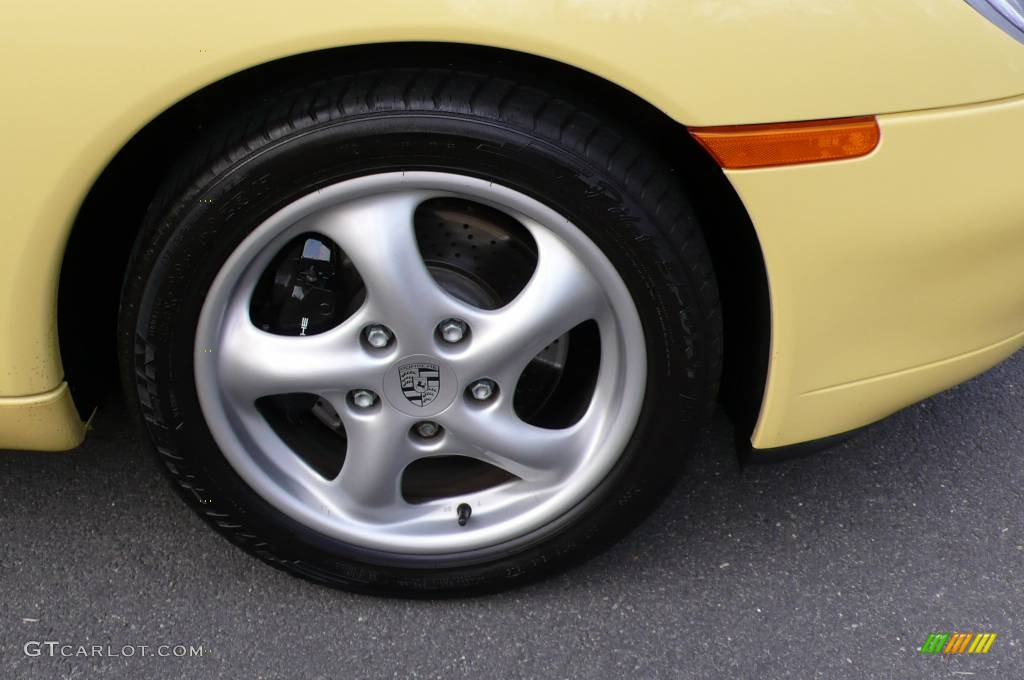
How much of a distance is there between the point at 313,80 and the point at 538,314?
490mm

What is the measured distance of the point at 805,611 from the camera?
162 cm

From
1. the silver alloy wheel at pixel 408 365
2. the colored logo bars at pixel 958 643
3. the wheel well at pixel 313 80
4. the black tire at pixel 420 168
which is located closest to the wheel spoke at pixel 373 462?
the silver alloy wheel at pixel 408 365

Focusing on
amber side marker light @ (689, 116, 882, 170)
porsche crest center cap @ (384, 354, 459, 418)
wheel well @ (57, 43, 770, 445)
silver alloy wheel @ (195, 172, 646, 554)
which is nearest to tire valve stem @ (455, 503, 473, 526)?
silver alloy wheel @ (195, 172, 646, 554)

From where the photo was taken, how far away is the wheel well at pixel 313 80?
1.27m

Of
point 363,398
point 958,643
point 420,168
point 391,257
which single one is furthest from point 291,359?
point 958,643

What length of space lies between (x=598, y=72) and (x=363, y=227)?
421 mm

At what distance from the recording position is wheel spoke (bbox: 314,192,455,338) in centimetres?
131

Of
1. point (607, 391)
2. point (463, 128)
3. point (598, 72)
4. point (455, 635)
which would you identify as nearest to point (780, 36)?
point (598, 72)

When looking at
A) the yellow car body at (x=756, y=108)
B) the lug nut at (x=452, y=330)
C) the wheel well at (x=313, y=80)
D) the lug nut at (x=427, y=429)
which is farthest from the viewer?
the lug nut at (x=427, y=429)

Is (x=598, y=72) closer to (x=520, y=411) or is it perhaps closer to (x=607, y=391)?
(x=607, y=391)

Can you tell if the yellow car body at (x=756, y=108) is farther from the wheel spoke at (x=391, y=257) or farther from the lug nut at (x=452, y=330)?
the lug nut at (x=452, y=330)

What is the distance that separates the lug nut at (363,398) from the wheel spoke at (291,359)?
0.04 m

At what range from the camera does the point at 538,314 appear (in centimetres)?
139

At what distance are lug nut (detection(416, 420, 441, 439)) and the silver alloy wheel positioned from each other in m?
0.01
